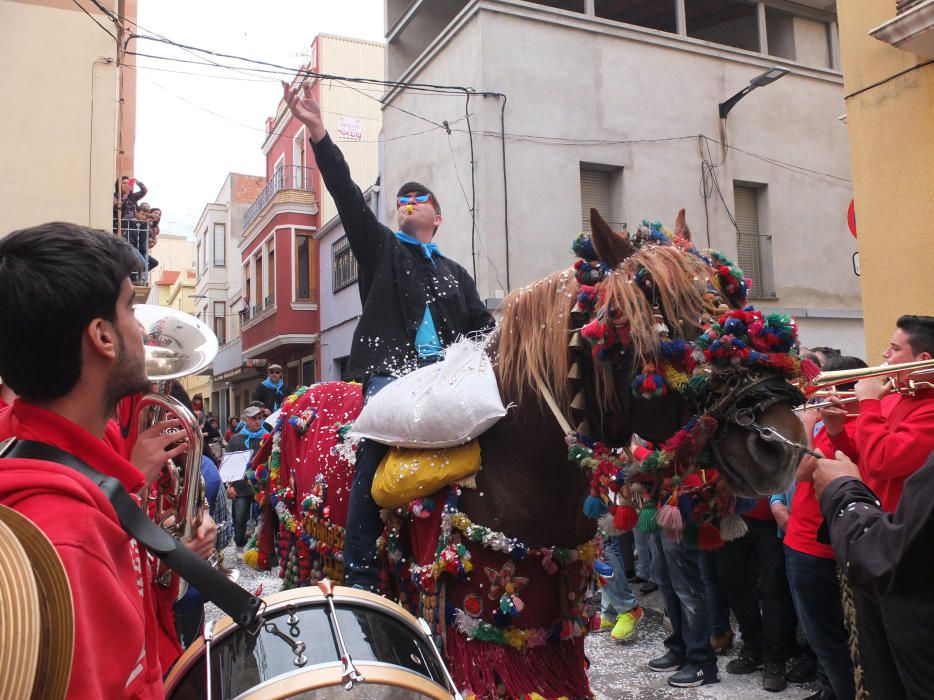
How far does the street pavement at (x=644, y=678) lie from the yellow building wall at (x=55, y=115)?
8.89 meters

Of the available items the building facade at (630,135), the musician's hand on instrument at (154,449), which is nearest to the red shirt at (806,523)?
the musician's hand on instrument at (154,449)

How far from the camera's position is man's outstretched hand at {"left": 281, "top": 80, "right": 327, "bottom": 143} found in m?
2.73

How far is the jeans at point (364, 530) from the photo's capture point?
2.67m

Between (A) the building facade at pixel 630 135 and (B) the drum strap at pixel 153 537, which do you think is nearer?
(B) the drum strap at pixel 153 537

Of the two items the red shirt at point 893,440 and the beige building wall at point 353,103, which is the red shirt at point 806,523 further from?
the beige building wall at point 353,103

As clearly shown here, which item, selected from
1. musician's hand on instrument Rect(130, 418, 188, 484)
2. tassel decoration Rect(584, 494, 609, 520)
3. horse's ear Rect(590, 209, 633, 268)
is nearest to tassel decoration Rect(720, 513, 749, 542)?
tassel decoration Rect(584, 494, 609, 520)

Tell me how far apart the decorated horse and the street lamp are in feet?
35.1

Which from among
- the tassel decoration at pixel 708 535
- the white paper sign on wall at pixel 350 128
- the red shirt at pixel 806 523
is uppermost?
the white paper sign on wall at pixel 350 128

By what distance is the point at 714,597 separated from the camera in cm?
515

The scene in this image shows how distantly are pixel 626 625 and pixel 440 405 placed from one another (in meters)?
3.97

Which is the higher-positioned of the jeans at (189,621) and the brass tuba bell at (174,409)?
the brass tuba bell at (174,409)

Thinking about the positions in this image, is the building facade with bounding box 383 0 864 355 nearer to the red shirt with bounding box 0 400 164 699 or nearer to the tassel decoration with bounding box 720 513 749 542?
the tassel decoration with bounding box 720 513 749 542

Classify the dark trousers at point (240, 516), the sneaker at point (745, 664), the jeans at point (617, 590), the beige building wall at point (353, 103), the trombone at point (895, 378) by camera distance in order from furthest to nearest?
the beige building wall at point (353, 103)
the dark trousers at point (240, 516)
the jeans at point (617, 590)
the sneaker at point (745, 664)
the trombone at point (895, 378)

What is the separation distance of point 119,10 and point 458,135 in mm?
6887
